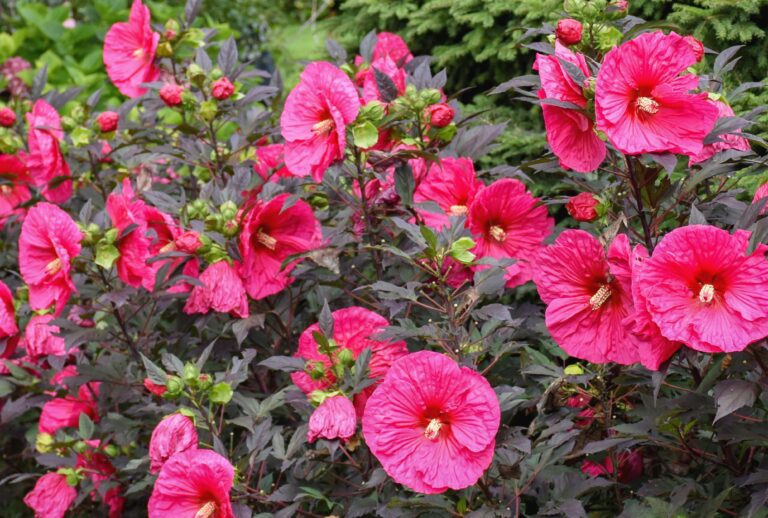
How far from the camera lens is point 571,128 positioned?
1.38 m

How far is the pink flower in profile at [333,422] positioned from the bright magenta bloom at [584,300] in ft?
1.14

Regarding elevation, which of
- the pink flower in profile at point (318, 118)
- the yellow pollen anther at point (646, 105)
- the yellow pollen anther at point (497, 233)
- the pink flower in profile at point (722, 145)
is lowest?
the yellow pollen anther at point (497, 233)

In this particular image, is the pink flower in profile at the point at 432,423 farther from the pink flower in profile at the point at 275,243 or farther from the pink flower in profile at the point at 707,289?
the pink flower in profile at the point at 275,243

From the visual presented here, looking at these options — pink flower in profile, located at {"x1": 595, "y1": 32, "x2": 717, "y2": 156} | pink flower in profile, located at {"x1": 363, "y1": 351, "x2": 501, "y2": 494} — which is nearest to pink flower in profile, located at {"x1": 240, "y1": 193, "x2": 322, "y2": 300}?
pink flower in profile, located at {"x1": 363, "y1": 351, "x2": 501, "y2": 494}

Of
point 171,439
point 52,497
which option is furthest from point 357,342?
point 52,497

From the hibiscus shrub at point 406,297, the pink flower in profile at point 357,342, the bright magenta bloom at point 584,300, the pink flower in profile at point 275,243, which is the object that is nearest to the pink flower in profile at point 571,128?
the hibiscus shrub at point 406,297

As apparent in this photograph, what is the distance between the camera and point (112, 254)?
183 centimetres

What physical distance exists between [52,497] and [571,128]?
1.40 metres

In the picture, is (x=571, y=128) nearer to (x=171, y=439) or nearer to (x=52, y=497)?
(x=171, y=439)

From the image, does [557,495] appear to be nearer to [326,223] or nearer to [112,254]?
[326,223]

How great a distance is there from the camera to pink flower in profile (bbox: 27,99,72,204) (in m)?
2.25

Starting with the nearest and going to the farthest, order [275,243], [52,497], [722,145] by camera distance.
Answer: [722,145] → [275,243] → [52,497]

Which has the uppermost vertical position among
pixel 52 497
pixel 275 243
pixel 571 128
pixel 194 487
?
pixel 571 128

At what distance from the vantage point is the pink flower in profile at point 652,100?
1.26 m
